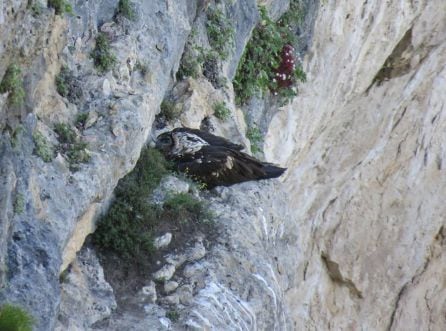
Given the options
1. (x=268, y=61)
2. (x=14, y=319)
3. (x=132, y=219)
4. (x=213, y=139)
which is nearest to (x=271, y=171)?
(x=213, y=139)

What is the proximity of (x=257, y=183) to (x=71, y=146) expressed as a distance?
263 centimetres

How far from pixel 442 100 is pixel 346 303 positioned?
3306mm

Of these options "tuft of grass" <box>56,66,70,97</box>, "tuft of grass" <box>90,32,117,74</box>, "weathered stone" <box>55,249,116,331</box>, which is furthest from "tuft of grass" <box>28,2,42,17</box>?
"tuft of grass" <box>90,32,117,74</box>

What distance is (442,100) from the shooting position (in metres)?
15.9

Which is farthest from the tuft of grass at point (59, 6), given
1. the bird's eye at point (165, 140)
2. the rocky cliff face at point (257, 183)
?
the bird's eye at point (165, 140)

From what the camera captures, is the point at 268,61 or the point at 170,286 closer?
the point at 170,286

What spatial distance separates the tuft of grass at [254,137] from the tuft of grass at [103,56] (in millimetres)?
3706

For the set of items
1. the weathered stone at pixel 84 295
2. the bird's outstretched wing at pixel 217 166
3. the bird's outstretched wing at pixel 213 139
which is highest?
the bird's outstretched wing at pixel 213 139

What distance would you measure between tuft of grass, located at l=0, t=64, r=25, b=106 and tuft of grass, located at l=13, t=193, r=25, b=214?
21.6 inches

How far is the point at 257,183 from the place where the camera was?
A: 29.8ft

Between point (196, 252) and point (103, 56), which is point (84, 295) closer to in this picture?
point (196, 252)

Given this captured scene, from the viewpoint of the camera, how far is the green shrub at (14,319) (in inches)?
198

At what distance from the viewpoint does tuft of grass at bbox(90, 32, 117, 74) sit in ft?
25.5

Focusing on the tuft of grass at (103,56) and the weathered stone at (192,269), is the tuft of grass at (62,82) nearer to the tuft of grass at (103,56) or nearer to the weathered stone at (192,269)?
the tuft of grass at (103,56)
